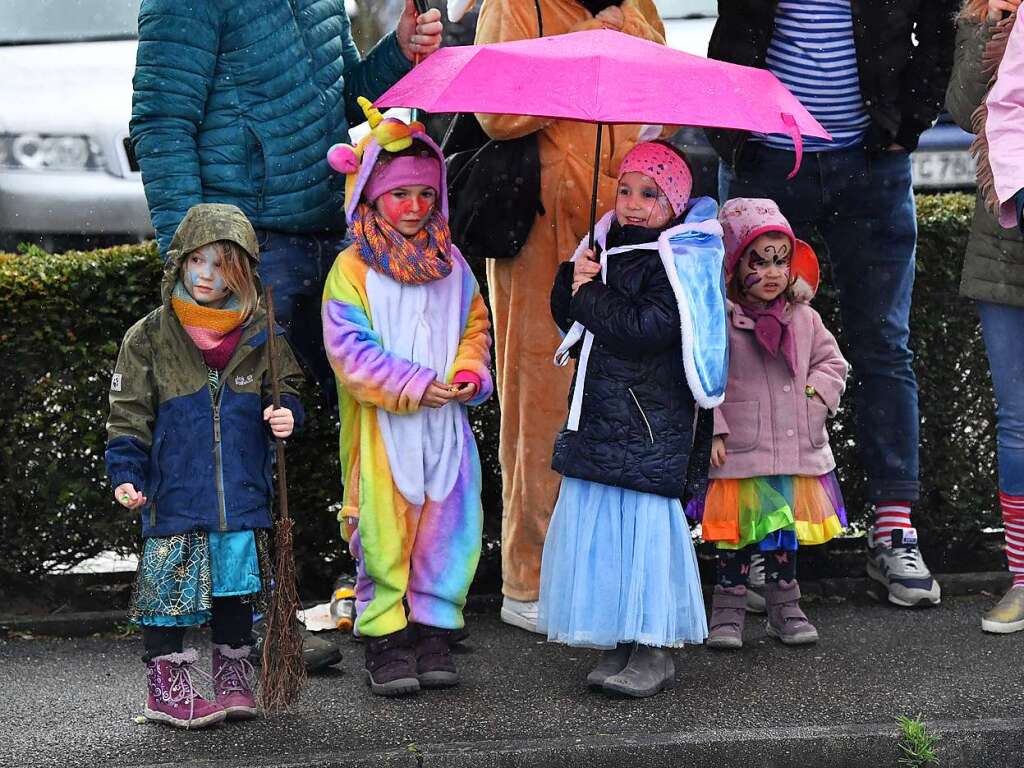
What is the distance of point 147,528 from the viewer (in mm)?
4844

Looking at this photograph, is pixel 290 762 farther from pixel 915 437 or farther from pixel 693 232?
pixel 915 437

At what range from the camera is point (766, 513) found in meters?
5.58

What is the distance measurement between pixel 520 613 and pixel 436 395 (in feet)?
3.74

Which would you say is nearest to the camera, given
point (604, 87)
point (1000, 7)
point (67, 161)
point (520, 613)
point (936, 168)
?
point (604, 87)

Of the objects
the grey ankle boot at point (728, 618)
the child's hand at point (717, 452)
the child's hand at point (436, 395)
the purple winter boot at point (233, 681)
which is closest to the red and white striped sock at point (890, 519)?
the grey ankle boot at point (728, 618)

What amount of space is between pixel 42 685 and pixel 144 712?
52 centimetres

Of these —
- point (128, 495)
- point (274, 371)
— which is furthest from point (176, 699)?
point (274, 371)

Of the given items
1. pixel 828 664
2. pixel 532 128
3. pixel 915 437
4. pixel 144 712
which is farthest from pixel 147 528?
pixel 915 437

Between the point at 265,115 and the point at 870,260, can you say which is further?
the point at 870,260

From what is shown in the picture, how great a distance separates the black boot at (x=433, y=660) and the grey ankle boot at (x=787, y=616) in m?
1.14

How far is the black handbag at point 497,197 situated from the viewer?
5.61 m

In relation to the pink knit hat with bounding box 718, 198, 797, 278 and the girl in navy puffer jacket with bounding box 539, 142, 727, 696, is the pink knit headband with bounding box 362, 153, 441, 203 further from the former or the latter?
the pink knit hat with bounding box 718, 198, 797, 278

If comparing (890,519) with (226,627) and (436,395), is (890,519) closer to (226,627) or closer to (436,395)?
(436,395)

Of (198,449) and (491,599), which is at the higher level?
(198,449)
